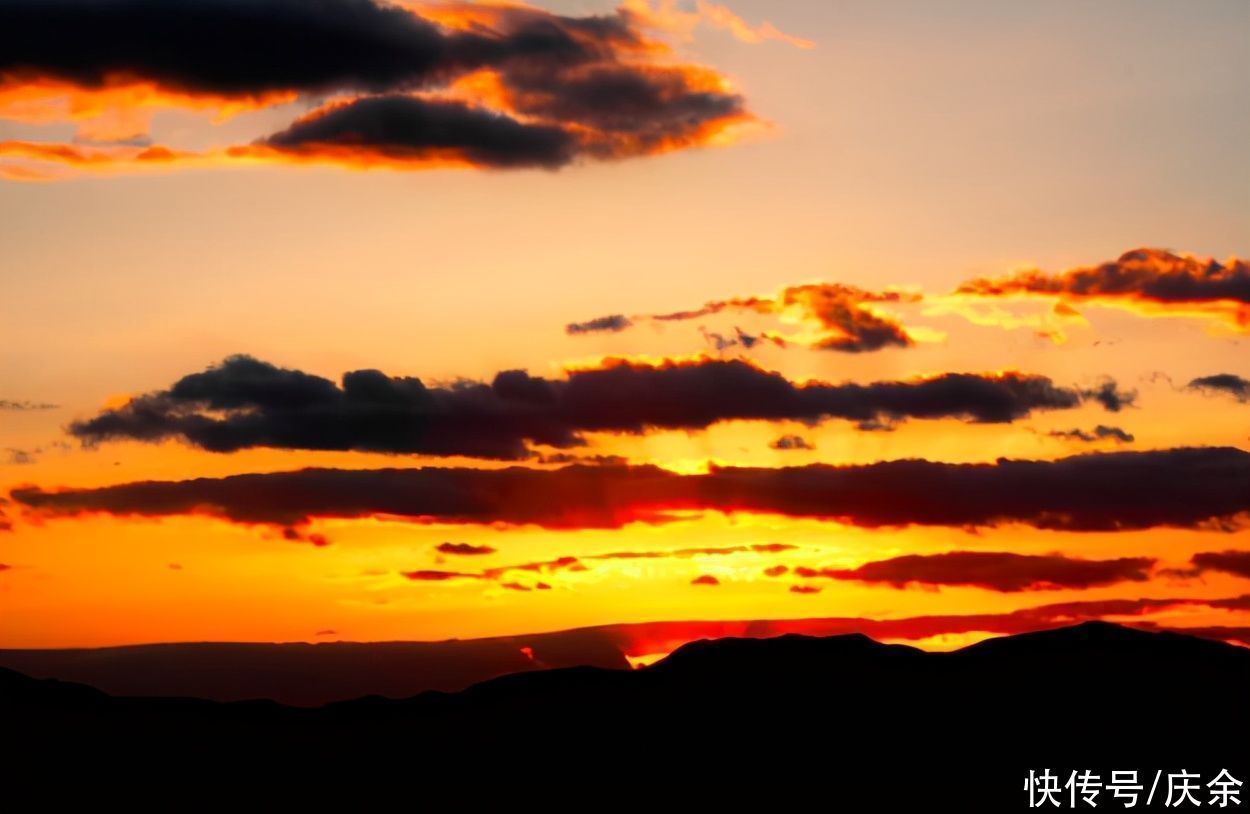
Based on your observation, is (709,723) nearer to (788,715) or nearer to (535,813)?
(788,715)

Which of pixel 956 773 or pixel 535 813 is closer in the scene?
pixel 535 813

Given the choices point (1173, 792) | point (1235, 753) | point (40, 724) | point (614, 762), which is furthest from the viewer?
point (40, 724)

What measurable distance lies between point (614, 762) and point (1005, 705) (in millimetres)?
53389

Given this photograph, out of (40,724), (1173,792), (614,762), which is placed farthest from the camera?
(40,724)

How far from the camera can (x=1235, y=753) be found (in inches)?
6801

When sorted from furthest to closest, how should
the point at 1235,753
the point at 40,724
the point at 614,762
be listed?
1. the point at 40,724
2. the point at 614,762
3. the point at 1235,753

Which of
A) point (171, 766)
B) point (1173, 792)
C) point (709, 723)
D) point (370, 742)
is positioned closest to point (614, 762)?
point (709, 723)

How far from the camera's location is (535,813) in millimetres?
164500

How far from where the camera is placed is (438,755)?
18888 cm

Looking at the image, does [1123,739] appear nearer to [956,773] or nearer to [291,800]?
[956,773]

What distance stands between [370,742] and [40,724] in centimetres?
4304

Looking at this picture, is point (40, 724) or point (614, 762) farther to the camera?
point (40, 724)

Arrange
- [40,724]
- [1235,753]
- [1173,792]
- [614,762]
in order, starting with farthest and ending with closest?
1. [40,724]
2. [614,762]
3. [1235,753]
4. [1173,792]

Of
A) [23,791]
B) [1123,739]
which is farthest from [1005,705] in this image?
[23,791]
